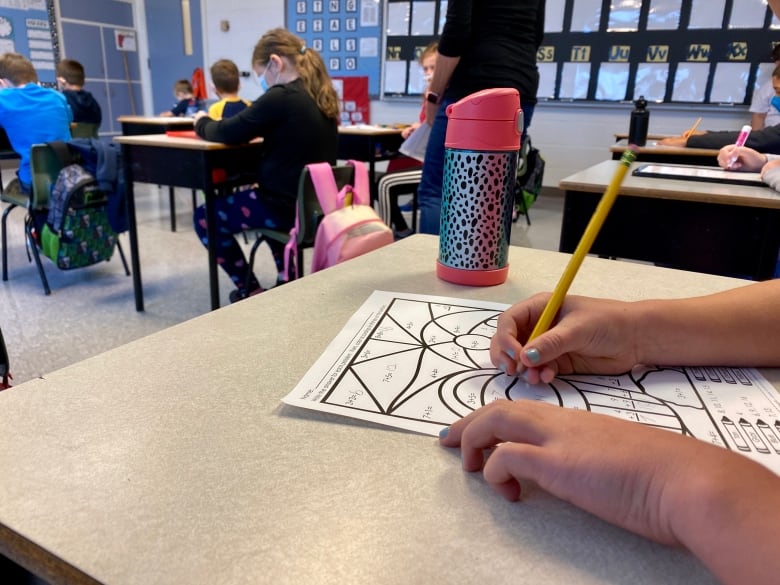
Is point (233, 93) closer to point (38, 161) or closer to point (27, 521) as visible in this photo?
point (38, 161)

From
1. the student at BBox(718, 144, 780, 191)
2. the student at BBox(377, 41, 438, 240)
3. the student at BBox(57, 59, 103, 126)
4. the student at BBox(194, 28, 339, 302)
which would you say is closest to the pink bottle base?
the student at BBox(718, 144, 780, 191)

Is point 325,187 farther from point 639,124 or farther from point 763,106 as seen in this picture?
point 763,106

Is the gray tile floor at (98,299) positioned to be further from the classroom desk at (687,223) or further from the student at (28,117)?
the classroom desk at (687,223)

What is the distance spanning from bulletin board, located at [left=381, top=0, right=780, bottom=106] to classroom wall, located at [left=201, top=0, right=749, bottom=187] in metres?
0.10

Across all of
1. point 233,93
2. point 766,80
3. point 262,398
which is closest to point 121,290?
point 233,93

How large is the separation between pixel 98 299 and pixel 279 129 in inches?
43.2

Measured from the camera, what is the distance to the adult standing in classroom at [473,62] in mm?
1667

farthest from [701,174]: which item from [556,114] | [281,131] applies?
[556,114]

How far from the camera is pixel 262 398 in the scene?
44 cm

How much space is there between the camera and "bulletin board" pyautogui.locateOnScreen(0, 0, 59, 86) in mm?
5754

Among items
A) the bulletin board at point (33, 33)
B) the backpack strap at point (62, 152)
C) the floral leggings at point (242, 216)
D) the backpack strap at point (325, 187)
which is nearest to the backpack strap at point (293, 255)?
the backpack strap at point (325, 187)

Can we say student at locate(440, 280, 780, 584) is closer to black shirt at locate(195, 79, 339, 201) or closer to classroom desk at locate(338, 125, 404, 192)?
black shirt at locate(195, 79, 339, 201)

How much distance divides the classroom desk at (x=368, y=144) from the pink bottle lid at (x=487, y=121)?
2.58 m

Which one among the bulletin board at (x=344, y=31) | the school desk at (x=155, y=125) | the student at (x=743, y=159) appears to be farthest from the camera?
the bulletin board at (x=344, y=31)
